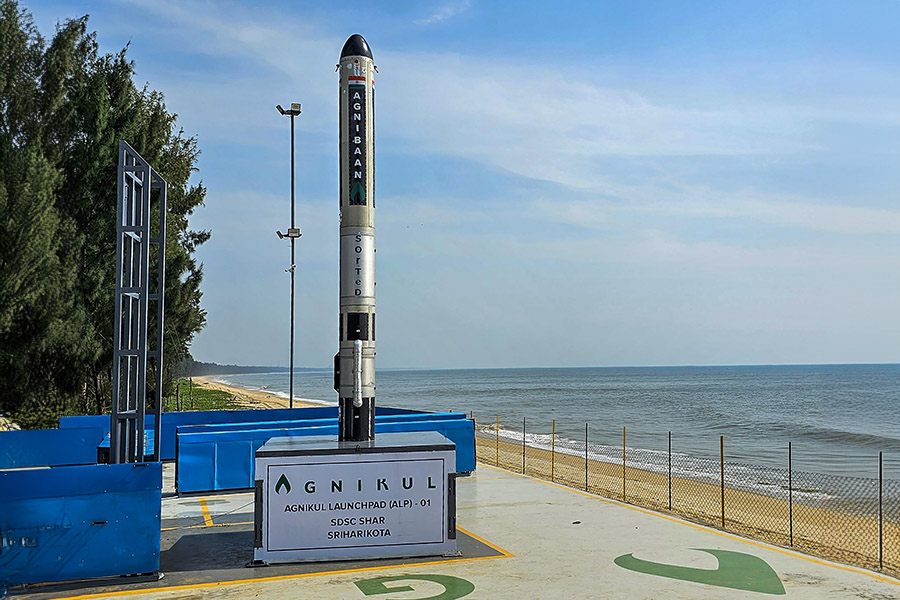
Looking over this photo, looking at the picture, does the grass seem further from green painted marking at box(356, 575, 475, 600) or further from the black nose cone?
green painted marking at box(356, 575, 475, 600)

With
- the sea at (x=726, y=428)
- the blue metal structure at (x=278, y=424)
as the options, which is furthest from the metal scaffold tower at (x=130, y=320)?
the sea at (x=726, y=428)

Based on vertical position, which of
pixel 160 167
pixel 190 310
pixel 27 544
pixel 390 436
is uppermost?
pixel 160 167

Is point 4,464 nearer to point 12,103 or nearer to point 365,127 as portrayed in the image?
point 365,127

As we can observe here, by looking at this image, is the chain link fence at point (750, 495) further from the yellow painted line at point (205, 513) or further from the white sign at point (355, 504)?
the yellow painted line at point (205, 513)

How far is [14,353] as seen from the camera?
31.3 metres

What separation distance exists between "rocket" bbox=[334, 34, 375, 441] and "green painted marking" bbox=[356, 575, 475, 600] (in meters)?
3.31

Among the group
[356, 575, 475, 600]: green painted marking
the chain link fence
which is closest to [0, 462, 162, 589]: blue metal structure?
[356, 575, 475, 600]: green painted marking

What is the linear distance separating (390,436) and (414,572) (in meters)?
2.71

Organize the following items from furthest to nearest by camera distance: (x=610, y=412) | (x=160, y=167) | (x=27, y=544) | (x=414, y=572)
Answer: (x=610, y=412) < (x=160, y=167) < (x=414, y=572) < (x=27, y=544)

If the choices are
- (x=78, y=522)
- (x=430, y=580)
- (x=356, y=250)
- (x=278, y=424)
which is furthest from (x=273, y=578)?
(x=278, y=424)

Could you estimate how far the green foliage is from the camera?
97.8ft

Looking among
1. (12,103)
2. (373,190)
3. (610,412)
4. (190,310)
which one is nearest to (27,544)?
(373,190)

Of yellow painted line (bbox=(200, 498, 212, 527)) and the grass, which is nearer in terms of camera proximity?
yellow painted line (bbox=(200, 498, 212, 527))

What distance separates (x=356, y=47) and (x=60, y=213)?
76.7 feet
